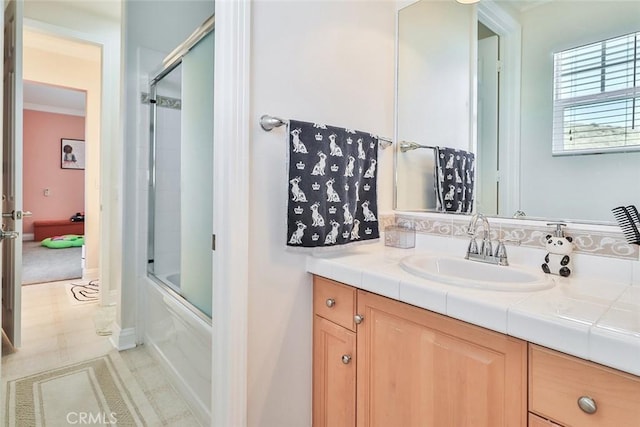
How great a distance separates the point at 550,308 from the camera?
31.8 inches

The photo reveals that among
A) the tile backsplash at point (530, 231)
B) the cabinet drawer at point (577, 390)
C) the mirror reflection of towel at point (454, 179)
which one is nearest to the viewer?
the cabinet drawer at point (577, 390)

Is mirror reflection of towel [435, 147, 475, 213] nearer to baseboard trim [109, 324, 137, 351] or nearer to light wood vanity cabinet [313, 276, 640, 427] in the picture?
light wood vanity cabinet [313, 276, 640, 427]

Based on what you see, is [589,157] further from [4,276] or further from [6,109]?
[4,276]

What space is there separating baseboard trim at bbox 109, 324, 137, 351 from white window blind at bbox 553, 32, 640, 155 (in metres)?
2.62

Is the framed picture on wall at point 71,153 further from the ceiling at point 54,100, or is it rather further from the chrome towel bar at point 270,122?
the chrome towel bar at point 270,122

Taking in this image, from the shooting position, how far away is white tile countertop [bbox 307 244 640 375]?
683 millimetres

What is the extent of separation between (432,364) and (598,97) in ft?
3.56

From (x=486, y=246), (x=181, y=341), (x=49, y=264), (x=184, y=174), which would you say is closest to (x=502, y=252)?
(x=486, y=246)

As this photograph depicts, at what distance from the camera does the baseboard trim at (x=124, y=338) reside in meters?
2.26

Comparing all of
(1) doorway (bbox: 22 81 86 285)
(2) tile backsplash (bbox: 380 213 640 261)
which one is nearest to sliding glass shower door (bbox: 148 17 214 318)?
(2) tile backsplash (bbox: 380 213 640 261)

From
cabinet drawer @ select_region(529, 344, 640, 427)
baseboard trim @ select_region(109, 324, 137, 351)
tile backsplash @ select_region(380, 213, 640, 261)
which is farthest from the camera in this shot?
baseboard trim @ select_region(109, 324, 137, 351)

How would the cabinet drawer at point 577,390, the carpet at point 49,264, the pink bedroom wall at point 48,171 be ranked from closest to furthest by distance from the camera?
1. the cabinet drawer at point 577,390
2. the carpet at point 49,264
3. the pink bedroom wall at point 48,171

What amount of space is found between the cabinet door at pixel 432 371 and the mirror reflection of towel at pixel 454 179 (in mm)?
692

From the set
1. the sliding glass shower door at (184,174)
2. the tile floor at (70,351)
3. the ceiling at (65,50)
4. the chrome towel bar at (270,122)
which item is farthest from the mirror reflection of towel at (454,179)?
the ceiling at (65,50)
